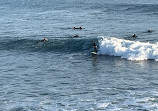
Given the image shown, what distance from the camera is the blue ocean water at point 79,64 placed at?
29.7 meters

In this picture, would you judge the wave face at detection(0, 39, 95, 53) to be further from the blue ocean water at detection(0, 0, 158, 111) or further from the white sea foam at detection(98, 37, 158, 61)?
the white sea foam at detection(98, 37, 158, 61)

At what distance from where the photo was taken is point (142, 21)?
227 feet

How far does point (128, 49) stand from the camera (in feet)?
150

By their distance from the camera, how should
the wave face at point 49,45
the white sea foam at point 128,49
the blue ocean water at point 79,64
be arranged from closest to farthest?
the blue ocean water at point 79,64 < the white sea foam at point 128,49 < the wave face at point 49,45

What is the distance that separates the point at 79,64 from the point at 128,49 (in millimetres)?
7335

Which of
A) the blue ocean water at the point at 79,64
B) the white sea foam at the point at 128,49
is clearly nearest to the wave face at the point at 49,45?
the blue ocean water at the point at 79,64

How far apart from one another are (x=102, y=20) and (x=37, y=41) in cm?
2132

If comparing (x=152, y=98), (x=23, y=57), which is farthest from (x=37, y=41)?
(x=152, y=98)

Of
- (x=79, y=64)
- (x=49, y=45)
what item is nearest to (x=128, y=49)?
(x=79, y=64)

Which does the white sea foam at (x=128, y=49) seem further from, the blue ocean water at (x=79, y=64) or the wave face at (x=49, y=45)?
the wave face at (x=49, y=45)

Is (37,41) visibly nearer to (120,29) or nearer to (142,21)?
(120,29)

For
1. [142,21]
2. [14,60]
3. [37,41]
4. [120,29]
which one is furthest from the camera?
[142,21]

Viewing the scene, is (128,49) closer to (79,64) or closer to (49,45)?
(79,64)

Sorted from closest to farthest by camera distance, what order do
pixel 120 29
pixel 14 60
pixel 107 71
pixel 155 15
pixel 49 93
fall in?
pixel 49 93, pixel 107 71, pixel 14 60, pixel 120 29, pixel 155 15
